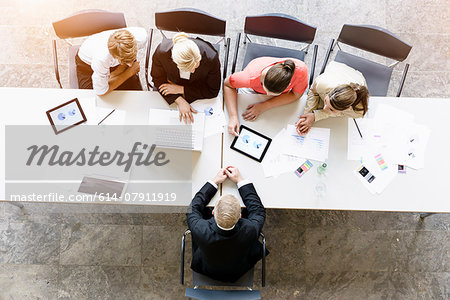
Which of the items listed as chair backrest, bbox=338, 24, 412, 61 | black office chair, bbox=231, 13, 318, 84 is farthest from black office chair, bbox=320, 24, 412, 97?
black office chair, bbox=231, 13, 318, 84

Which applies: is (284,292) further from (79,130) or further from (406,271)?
(79,130)

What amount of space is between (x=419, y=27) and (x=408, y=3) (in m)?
0.24

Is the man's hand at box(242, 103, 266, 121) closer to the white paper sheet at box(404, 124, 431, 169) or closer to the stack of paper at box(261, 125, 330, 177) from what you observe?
the stack of paper at box(261, 125, 330, 177)

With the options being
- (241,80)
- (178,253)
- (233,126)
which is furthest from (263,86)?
(178,253)

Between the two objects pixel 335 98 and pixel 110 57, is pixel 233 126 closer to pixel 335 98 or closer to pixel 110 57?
pixel 335 98

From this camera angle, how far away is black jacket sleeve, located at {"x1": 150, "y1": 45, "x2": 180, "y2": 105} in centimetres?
218

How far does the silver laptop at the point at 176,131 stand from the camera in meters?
2.15

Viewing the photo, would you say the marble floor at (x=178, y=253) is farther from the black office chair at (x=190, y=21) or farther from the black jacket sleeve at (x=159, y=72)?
the black office chair at (x=190, y=21)

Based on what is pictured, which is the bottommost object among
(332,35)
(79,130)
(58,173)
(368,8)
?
(58,173)

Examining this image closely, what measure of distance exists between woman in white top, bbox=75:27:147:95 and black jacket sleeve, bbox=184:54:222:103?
391 millimetres

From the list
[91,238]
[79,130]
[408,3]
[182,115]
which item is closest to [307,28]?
[182,115]

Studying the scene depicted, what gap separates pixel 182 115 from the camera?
2.18 m

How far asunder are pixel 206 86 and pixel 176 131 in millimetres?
354

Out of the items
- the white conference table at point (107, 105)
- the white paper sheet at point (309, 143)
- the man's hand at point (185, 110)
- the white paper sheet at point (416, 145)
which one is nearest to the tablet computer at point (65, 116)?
the white conference table at point (107, 105)
